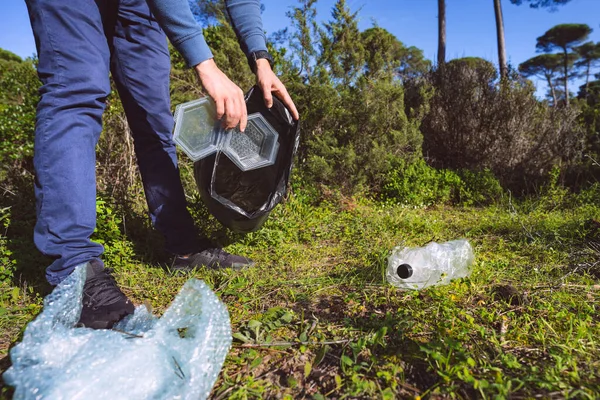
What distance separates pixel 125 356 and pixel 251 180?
133cm

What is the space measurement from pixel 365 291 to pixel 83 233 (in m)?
1.09

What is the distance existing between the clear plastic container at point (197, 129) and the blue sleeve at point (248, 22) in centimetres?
39

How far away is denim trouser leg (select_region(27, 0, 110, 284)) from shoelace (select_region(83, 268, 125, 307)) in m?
0.08

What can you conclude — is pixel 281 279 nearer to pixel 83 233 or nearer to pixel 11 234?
pixel 83 233

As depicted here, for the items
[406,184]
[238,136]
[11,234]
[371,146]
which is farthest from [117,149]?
[406,184]

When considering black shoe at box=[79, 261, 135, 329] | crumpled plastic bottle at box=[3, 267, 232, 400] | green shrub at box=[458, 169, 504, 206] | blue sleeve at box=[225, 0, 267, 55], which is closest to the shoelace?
black shoe at box=[79, 261, 135, 329]

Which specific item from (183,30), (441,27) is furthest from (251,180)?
(441,27)

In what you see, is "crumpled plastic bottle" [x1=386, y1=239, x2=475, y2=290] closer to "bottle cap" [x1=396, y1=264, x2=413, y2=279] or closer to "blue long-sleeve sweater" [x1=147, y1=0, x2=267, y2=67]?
"bottle cap" [x1=396, y1=264, x2=413, y2=279]

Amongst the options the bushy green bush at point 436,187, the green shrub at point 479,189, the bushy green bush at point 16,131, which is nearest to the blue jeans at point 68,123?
the bushy green bush at point 16,131

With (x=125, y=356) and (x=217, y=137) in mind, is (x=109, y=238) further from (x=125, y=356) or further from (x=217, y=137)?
(x=125, y=356)

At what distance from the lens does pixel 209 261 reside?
1857mm

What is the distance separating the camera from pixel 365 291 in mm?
1514

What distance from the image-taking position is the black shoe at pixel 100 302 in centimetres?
120

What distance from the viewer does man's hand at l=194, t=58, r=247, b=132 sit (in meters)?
1.32
